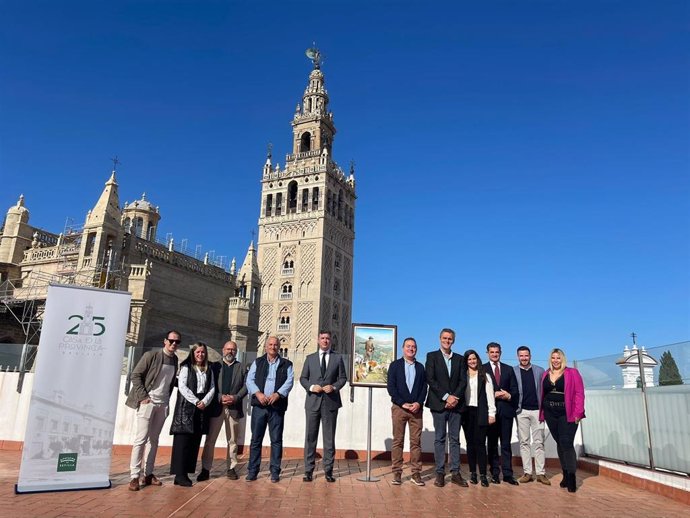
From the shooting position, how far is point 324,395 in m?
7.80

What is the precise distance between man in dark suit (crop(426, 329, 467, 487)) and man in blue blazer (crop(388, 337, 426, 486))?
0.60ft

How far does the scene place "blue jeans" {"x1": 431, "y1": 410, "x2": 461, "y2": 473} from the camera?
7.55 meters

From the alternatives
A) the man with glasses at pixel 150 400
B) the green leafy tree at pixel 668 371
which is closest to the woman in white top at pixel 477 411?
the green leafy tree at pixel 668 371

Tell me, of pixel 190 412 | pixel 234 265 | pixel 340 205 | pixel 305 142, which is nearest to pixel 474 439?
pixel 190 412

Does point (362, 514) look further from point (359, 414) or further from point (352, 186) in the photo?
point (352, 186)

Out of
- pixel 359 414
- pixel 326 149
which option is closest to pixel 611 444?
pixel 359 414

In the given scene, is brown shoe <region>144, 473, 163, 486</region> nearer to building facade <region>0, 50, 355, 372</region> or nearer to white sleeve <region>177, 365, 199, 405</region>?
white sleeve <region>177, 365, 199, 405</region>

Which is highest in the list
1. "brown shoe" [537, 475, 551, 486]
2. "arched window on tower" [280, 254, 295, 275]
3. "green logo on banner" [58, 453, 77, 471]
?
"arched window on tower" [280, 254, 295, 275]

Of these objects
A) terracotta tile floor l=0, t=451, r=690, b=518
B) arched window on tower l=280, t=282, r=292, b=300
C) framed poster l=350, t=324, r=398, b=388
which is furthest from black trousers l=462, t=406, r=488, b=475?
arched window on tower l=280, t=282, r=292, b=300

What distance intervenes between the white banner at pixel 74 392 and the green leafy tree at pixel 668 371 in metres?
7.88

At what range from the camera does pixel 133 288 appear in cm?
2672

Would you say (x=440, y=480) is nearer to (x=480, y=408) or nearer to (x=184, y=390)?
(x=480, y=408)

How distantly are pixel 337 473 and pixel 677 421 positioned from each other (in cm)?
511

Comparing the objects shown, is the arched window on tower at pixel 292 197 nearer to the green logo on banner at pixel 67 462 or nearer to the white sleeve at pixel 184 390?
the white sleeve at pixel 184 390
